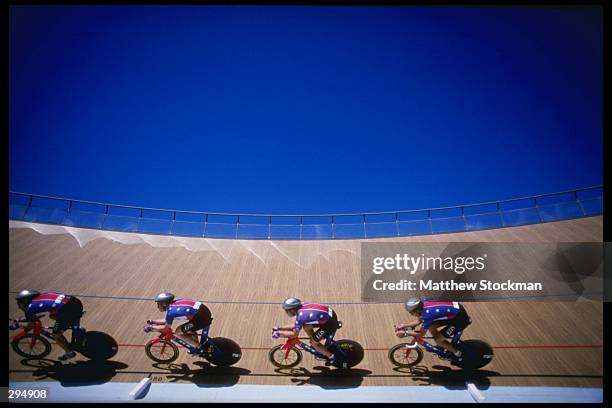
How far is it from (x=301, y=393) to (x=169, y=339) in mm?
2276

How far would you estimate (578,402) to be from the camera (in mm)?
5203

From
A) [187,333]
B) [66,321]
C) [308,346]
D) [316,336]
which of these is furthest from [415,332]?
[66,321]

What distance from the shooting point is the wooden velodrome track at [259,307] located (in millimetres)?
5906

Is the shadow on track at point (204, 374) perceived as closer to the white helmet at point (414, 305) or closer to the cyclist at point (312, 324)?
the cyclist at point (312, 324)

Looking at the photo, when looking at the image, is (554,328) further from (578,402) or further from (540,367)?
(578,402)

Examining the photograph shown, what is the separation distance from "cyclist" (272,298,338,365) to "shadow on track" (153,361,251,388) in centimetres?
106

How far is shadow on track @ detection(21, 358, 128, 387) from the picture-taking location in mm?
5652

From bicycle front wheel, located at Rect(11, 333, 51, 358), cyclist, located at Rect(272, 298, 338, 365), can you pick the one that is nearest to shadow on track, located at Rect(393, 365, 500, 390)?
cyclist, located at Rect(272, 298, 338, 365)

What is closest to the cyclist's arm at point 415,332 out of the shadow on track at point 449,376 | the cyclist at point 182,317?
the shadow on track at point 449,376

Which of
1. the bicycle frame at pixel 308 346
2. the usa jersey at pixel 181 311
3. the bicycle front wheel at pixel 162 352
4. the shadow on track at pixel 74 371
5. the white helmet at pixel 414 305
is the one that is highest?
the white helmet at pixel 414 305

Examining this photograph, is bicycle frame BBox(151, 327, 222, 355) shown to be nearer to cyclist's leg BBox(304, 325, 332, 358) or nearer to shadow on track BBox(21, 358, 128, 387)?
shadow on track BBox(21, 358, 128, 387)

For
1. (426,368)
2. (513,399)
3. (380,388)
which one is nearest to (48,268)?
(380,388)

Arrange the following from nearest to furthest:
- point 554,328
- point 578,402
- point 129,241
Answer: point 578,402 < point 554,328 < point 129,241

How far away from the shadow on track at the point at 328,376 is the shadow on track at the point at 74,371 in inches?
108
